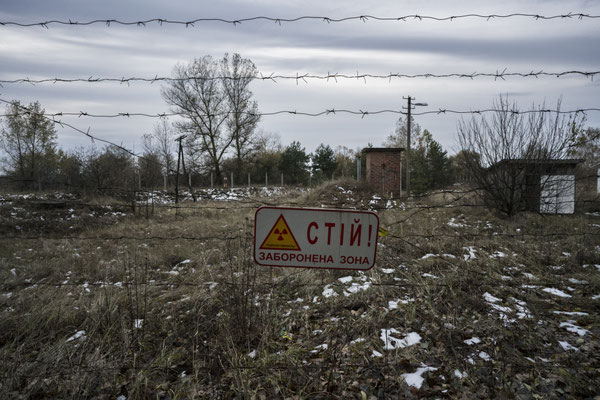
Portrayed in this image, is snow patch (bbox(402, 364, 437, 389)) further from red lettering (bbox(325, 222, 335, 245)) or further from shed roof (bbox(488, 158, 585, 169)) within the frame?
shed roof (bbox(488, 158, 585, 169))

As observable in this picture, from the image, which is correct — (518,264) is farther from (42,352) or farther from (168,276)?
(42,352)

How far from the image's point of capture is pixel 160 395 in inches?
98.0

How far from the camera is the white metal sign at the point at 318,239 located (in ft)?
7.66

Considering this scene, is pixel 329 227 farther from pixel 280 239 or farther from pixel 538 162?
pixel 538 162

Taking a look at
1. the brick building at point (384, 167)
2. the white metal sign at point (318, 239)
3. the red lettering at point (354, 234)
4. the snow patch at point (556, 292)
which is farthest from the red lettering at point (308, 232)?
the brick building at point (384, 167)

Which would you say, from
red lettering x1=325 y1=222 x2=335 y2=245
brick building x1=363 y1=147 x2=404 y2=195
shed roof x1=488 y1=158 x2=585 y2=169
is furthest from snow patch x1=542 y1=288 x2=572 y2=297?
brick building x1=363 y1=147 x2=404 y2=195

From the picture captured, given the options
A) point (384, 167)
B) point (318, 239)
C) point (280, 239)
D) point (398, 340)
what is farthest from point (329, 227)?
point (384, 167)

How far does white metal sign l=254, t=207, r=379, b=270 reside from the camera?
233 cm

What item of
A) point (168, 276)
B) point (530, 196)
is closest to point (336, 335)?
point (168, 276)

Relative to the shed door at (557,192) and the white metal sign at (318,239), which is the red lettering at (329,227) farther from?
the shed door at (557,192)

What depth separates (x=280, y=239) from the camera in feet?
7.68

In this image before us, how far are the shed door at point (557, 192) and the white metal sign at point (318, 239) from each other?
31.7ft

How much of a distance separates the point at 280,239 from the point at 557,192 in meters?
11.6

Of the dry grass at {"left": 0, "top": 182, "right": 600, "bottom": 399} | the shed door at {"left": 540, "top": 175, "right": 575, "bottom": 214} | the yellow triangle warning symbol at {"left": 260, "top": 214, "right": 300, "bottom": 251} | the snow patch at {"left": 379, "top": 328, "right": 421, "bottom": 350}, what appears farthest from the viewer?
the shed door at {"left": 540, "top": 175, "right": 575, "bottom": 214}
